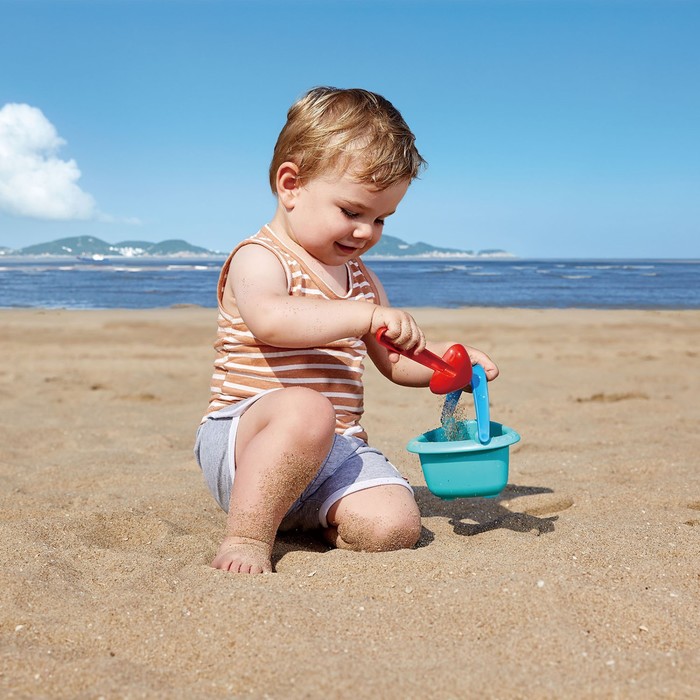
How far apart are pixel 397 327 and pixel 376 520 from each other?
0.57m

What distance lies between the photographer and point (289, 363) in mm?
2502

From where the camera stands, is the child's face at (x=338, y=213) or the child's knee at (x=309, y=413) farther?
the child's face at (x=338, y=213)

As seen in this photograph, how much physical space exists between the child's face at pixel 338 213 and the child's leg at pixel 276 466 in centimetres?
54

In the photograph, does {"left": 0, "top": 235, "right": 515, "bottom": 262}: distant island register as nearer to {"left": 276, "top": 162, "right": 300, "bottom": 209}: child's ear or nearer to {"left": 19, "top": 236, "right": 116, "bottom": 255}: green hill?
{"left": 19, "top": 236, "right": 116, "bottom": 255}: green hill

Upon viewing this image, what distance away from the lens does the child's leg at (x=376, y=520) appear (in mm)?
2266

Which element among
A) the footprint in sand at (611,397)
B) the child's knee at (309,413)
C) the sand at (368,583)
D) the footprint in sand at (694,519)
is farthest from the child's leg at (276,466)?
the footprint in sand at (611,397)

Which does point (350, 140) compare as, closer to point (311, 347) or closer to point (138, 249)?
point (311, 347)

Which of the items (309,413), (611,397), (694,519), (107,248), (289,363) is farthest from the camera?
(107,248)

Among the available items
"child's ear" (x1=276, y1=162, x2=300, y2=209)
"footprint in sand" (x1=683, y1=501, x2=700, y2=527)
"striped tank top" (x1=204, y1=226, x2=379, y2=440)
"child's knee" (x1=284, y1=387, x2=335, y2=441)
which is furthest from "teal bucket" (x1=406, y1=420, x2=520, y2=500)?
"child's ear" (x1=276, y1=162, x2=300, y2=209)

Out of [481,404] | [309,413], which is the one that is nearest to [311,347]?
[309,413]

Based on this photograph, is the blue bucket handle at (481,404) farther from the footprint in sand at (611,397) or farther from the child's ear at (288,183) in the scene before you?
the footprint in sand at (611,397)

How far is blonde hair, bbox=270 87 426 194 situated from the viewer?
236 cm

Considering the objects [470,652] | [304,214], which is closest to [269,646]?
[470,652]

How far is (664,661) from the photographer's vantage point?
1530 mm
